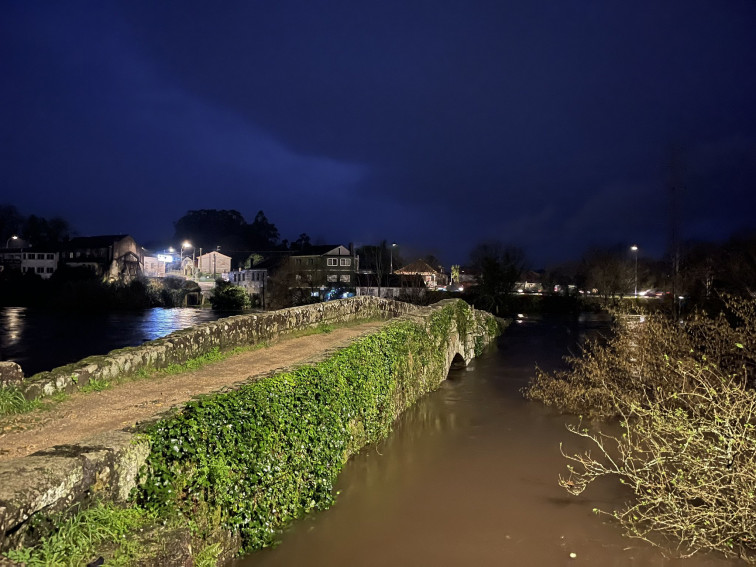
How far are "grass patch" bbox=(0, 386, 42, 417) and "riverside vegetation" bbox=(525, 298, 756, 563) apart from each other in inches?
279

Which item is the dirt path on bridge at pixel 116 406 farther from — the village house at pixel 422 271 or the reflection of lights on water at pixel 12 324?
the village house at pixel 422 271

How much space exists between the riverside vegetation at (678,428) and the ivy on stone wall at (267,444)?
3.56 metres

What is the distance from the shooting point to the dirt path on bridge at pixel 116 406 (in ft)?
17.8

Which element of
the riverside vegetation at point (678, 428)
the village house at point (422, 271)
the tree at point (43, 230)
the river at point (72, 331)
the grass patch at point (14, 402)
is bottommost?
the river at point (72, 331)

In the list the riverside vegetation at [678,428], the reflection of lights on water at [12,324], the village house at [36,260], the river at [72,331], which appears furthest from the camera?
the village house at [36,260]

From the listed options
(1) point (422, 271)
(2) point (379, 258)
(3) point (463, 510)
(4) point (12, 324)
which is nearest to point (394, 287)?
(2) point (379, 258)

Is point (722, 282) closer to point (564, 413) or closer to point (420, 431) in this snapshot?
point (564, 413)

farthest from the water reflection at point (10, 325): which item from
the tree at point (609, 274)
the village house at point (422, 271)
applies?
the tree at point (609, 274)

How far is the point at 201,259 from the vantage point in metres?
78.8

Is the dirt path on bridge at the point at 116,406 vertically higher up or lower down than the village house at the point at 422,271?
lower down

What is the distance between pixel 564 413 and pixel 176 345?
983 centimetres

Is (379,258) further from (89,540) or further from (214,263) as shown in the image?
(89,540)

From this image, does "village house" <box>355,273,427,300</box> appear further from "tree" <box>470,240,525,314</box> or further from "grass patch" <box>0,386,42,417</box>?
"grass patch" <box>0,386,42,417</box>

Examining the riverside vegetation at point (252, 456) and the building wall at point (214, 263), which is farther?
the building wall at point (214, 263)
